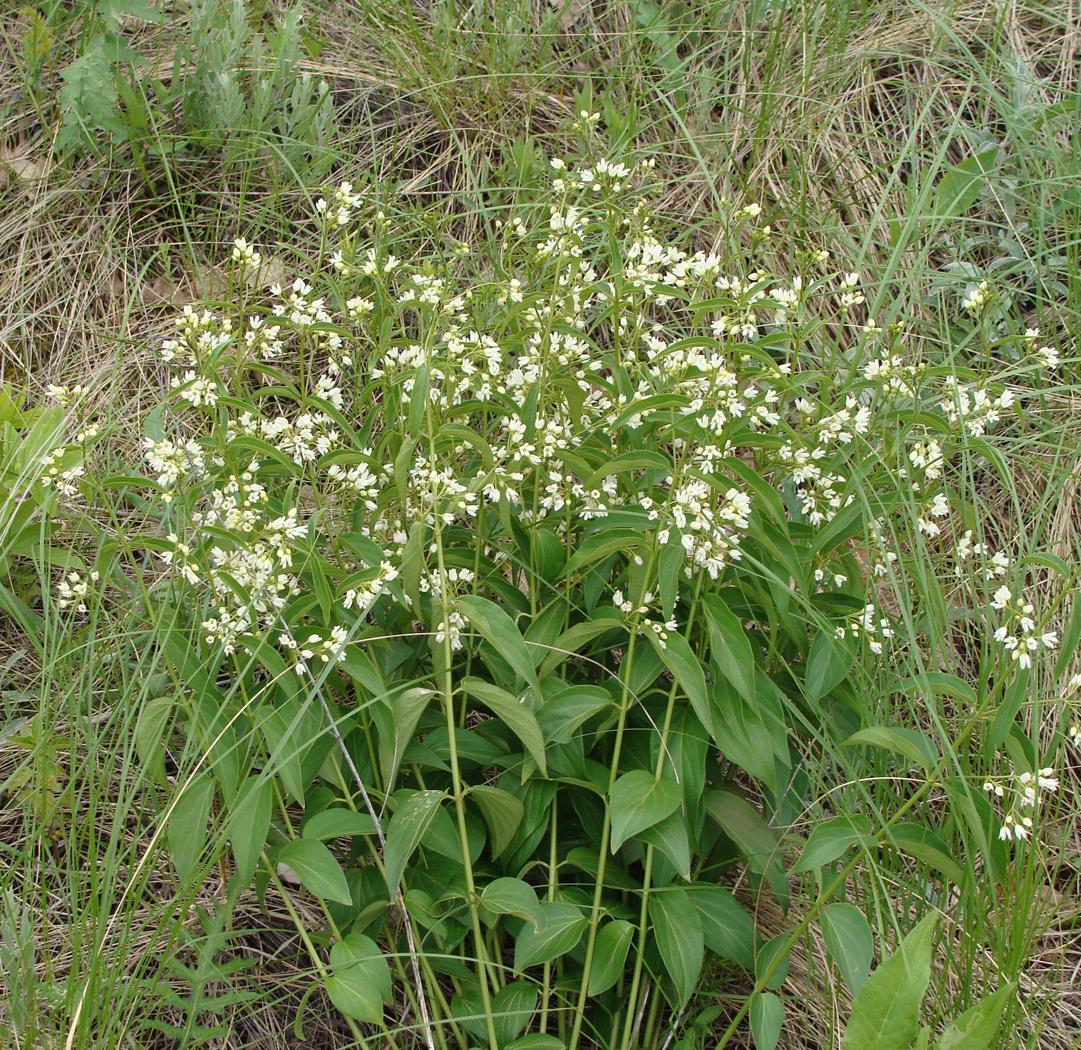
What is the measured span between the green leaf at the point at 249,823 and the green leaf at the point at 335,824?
8 centimetres

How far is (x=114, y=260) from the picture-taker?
3213 millimetres

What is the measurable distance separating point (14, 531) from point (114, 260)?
1056 mm

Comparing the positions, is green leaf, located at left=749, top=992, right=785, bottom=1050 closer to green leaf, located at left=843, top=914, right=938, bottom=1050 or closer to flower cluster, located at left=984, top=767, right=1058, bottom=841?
green leaf, located at left=843, top=914, right=938, bottom=1050

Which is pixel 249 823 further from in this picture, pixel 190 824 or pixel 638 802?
pixel 638 802

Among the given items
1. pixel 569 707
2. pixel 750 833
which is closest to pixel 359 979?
pixel 569 707

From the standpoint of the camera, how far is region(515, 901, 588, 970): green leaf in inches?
67.7

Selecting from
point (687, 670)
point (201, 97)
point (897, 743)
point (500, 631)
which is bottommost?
point (897, 743)

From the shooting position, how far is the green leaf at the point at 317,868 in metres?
1.68

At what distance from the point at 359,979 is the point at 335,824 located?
22cm

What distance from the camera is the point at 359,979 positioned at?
1712 millimetres

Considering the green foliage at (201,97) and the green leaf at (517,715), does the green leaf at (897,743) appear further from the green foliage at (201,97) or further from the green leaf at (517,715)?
the green foliage at (201,97)

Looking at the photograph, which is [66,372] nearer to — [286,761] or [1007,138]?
[286,761]

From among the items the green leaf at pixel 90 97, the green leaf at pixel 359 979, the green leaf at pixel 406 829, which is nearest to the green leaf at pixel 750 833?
the green leaf at pixel 406 829

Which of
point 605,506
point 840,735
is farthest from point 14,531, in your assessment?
point 840,735
